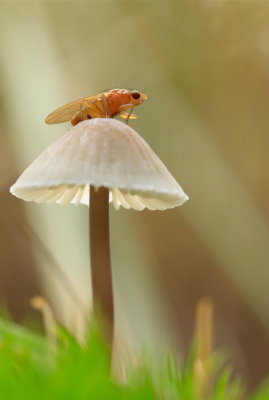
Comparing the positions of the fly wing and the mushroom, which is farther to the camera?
the fly wing

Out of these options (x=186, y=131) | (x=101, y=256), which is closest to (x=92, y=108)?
(x=101, y=256)

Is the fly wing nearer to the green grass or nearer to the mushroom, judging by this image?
the mushroom

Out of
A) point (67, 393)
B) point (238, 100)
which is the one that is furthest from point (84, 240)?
point (67, 393)

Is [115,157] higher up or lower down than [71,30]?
lower down

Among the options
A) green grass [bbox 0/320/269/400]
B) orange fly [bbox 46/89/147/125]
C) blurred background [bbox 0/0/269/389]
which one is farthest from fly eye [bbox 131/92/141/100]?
blurred background [bbox 0/0/269/389]

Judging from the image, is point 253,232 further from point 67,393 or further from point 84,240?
point 67,393

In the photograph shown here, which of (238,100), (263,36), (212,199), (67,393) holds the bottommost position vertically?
(212,199)

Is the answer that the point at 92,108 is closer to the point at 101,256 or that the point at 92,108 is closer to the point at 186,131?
the point at 101,256
